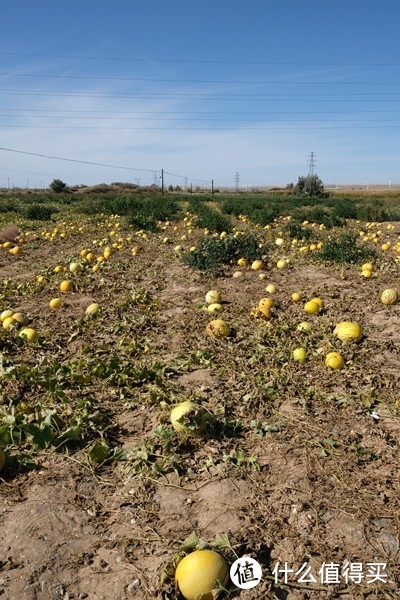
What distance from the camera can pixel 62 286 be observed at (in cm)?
859

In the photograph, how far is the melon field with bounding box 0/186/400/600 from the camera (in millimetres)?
2688

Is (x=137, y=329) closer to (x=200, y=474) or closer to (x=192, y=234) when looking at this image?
(x=200, y=474)

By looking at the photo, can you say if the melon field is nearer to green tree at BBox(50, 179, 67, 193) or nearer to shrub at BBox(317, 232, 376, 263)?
shrub at BBox(317, 232, 376, 263)

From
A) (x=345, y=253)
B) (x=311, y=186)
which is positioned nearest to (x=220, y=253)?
(x=345, y=253)

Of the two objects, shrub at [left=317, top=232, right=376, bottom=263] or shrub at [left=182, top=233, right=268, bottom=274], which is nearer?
shrub at [left=182, top=233, right=268, bottom=274]

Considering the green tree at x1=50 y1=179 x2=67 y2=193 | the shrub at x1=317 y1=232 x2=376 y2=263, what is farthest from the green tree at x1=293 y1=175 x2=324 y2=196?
the shrub at x1=317 y1=232 x2=376 y2=263

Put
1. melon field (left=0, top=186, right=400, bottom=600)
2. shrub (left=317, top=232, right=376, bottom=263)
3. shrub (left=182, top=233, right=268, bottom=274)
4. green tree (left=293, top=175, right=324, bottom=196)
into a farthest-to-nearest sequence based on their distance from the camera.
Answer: green tree (left=293, top=175, right=324, bottom=196) → shrub (left=317, top=232, right=376, bottom=263) → shrub (left=182, top=233, right=268, bottom=274) → melon field (left=0, top=186, right=400, bottom=600)

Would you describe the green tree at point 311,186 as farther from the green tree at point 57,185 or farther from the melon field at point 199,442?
the melon field at point 199,442

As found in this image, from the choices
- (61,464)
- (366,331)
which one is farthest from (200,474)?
(366,331)

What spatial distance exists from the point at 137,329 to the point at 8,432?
2886 mm

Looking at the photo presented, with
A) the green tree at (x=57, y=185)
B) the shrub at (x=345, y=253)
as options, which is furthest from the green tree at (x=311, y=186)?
the shrub at (x=345, y=253)

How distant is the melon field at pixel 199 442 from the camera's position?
2.69 meters

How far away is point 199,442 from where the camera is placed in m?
3.81

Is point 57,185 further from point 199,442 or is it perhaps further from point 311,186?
point 199,442
